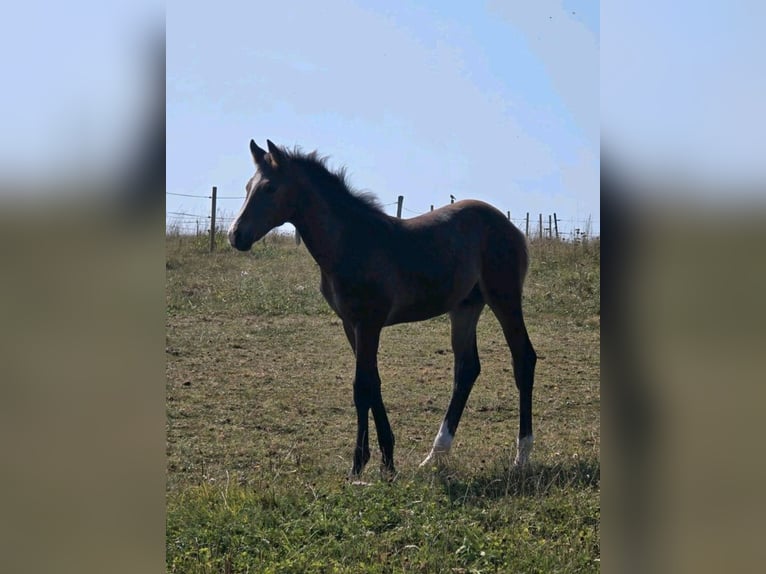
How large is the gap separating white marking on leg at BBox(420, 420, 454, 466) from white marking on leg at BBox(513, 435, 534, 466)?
1.40 feet

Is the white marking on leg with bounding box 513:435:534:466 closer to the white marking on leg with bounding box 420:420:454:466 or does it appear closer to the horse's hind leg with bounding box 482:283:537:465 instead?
the horse's hind leg with bounding box 482:283:537:465

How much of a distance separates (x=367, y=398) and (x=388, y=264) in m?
0.84

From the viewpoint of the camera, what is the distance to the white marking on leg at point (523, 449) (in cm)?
419

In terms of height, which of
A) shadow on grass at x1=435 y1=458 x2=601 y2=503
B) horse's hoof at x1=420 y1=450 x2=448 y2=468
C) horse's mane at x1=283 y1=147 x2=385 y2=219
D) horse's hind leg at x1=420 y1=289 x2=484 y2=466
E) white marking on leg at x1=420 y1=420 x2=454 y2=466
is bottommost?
shadow on grass at x1=435 y1=458 x2=601 y2=503

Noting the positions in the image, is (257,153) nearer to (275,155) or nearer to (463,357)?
(275,155)

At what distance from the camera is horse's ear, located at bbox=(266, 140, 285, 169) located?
12.7 feet

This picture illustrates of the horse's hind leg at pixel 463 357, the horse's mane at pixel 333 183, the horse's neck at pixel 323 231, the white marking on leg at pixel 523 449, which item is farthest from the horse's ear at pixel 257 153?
the white marking on leg at pixel 523 449

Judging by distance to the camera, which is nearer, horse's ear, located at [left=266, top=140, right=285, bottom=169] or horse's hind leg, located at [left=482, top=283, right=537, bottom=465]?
horse's ear, located at [left=266, top=140, right=285, bottom=169]

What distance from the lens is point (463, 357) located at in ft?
14.9

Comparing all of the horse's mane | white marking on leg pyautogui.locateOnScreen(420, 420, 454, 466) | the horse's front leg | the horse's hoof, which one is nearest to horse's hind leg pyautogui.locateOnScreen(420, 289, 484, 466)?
white marking on leg pyautogui.locateOnScreen(420, 420, 454, 466)

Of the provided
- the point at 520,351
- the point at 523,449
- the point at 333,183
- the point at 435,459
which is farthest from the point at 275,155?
the point at 523,449
